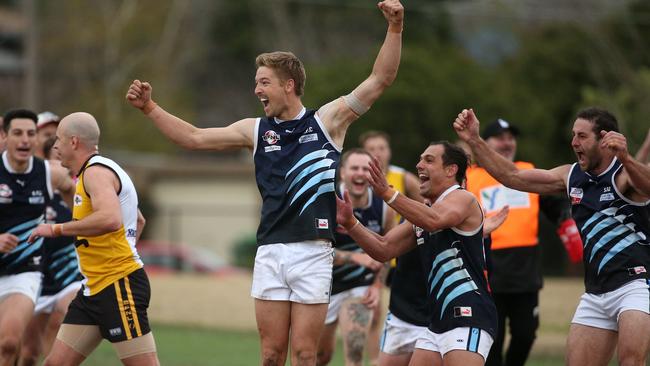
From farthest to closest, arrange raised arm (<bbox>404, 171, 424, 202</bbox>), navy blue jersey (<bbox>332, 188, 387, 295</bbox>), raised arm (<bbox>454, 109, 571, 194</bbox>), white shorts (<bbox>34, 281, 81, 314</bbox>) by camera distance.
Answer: raised arm (<bbox>404, 171, 424, 202</bbox>) → white shorts (<bbox>34, 281, 81, 314</bbox>) → navy blue jersey (<bbox>332, 188, 387, 295</bbox>) → raised arm (<bbox>454, 109, 571, 194</bbox>)

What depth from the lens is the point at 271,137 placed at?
7.74m

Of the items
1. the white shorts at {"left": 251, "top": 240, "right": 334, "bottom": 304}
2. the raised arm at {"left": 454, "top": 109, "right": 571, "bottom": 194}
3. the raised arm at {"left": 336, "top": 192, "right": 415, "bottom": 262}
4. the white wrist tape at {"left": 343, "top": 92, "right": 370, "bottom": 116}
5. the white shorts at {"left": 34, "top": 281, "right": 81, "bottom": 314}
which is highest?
the white wrist tape at {"left": 343, "top": 92, "right": 370, "bottom": 116}

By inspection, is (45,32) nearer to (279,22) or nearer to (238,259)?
(279,22)

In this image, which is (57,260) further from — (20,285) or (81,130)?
(81,130)

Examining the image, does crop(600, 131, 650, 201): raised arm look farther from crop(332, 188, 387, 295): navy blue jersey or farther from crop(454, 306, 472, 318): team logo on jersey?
crop(332, 188, 387, 295): navy blue jersey

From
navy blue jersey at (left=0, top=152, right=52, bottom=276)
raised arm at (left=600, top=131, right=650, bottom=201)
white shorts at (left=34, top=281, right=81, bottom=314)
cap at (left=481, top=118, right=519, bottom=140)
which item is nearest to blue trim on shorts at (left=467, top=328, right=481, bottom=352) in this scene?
raised arm at (left=600, top=131, right=650, bottom=201)

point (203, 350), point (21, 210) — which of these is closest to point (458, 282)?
point (21, 210)

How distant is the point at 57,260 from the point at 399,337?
3.97m

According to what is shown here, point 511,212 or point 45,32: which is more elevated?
point 45,32

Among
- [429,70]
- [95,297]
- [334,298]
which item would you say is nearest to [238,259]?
[429,70]

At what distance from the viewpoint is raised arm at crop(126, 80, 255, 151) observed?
306 inches

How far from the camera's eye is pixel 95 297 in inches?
317

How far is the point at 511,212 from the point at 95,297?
4.39 metres

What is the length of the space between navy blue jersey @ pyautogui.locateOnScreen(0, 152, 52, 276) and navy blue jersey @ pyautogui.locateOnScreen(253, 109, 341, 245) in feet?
9.71
